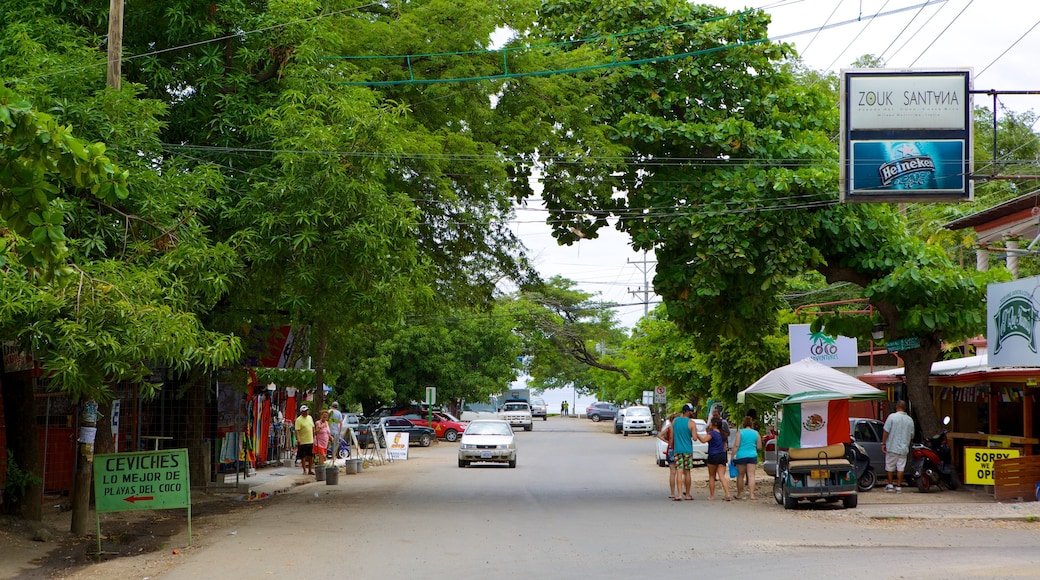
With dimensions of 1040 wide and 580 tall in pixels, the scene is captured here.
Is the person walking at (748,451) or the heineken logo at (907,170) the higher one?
the heineken logo at (907,170)

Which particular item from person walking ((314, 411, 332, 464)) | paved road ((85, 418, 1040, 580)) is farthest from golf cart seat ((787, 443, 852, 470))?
person walking ((314, 411, 332, 464))

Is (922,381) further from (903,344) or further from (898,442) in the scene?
(898,442)

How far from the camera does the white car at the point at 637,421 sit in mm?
63375

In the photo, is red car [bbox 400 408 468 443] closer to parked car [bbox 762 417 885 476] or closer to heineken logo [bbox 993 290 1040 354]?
parked car [bbox 762 417 885 476]

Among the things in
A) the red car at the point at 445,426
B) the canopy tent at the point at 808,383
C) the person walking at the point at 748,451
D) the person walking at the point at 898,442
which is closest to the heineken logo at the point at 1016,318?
the canopy tent at the point at 808,383

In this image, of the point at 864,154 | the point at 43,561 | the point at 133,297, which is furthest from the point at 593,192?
the point at 43,561

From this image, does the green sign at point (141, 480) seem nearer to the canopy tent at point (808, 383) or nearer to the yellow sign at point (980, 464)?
the canopy tent at point (808, 383)

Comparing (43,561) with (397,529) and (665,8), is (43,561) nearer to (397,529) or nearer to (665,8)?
(397,529)

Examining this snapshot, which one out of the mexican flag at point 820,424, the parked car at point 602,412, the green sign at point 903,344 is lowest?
the parked car at point 602,412

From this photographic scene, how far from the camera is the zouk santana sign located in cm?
1839

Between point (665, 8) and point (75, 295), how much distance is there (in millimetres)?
14140

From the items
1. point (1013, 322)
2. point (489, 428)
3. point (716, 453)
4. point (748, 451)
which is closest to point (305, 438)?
point (489, 428)

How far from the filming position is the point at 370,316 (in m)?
16.4

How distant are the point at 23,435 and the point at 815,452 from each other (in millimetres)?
13140
